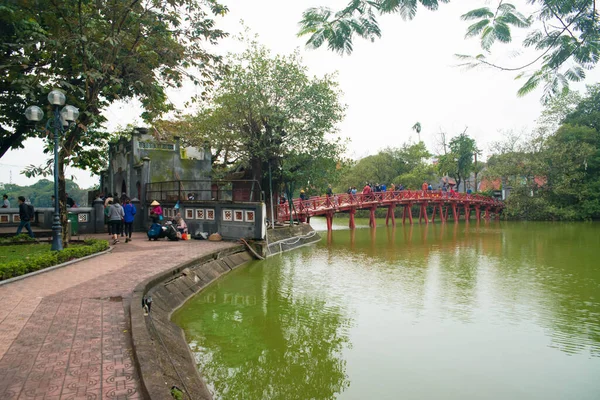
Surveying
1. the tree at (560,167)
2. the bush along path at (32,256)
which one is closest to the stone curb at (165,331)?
the bush along path at (32,256)

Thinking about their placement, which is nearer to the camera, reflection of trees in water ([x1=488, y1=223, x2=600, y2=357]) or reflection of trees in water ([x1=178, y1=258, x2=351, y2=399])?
reflection of trees in water ([x1=178, y1=258, x2=351, y2=399])

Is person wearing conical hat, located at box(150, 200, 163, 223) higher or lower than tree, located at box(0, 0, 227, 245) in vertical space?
lower

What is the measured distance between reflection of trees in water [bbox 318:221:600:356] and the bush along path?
7.74m

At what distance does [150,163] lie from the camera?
64.6 ft

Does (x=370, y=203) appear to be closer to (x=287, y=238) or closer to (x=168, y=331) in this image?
(x=287, y=238)

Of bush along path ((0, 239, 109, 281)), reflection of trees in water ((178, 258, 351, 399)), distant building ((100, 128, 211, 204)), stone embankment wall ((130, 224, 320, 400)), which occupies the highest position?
distant building ((100, 128, 211, 204))

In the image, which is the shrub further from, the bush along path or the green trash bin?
the green trash bin

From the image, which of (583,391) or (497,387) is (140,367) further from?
(583,391)

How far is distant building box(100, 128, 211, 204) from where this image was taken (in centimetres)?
1969

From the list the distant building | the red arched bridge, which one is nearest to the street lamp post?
the distant building

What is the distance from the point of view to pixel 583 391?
16.4 feet

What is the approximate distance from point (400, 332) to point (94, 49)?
10.5m

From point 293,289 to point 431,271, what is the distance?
469 centimetres

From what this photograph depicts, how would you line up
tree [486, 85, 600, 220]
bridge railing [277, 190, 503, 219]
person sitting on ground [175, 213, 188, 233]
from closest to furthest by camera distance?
1. person sitting on ground [175, 213, 188, 233]
2. bridge railing [277, 190, 503, 219]
3. tree [486, 85, 600, 220]
